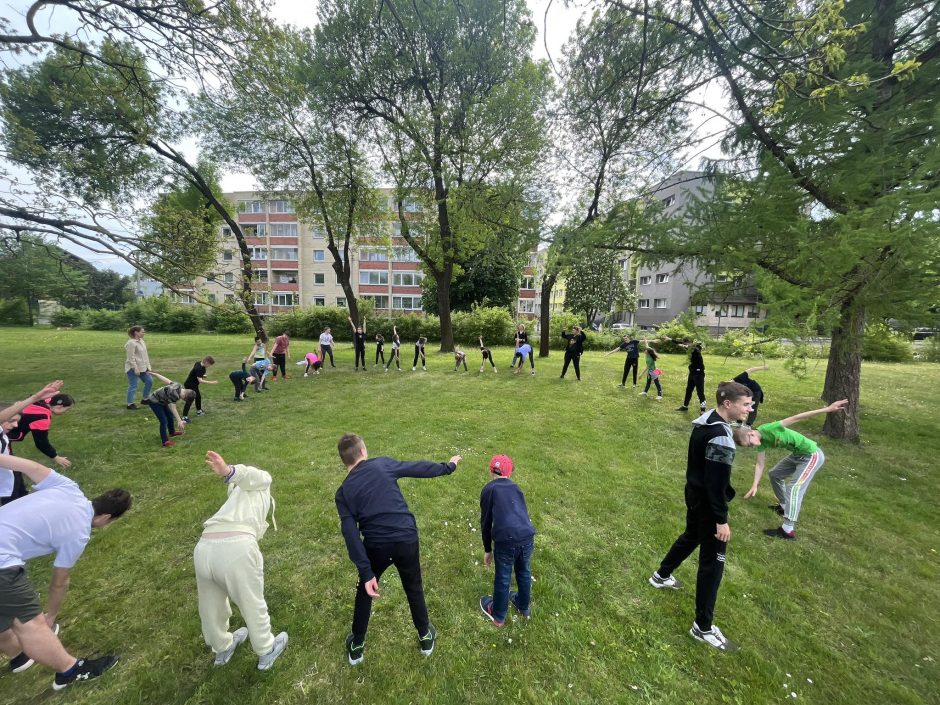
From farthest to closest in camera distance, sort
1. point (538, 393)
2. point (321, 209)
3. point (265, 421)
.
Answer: point (321, 209) < point (538, 393) < point (265, 421)

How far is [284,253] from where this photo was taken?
160 ft

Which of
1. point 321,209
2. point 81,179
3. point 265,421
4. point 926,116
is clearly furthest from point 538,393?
point 81,179

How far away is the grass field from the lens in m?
2.85

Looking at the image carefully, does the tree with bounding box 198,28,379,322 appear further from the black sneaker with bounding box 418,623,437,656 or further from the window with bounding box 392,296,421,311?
the window with bounding box 392,296,421,311

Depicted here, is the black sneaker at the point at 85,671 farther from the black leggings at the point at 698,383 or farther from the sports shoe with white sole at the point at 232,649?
the black leggings at the point at 698,383

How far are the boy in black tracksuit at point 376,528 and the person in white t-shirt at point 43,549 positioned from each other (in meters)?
1.71

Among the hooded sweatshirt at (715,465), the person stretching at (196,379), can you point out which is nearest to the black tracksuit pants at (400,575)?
the hooded sweatshirt at (715,465)

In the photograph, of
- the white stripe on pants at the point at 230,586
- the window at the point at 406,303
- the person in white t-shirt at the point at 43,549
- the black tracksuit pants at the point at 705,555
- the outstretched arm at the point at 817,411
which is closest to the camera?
the person in white t-shirt at the point at 43,549

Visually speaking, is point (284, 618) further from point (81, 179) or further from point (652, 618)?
point (81, 179)

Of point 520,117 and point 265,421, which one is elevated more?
point 520,117

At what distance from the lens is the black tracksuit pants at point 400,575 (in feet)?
9.04

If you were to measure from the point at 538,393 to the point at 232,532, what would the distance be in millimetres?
10364

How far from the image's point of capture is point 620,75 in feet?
21.6

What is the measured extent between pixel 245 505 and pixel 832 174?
9.03 m
